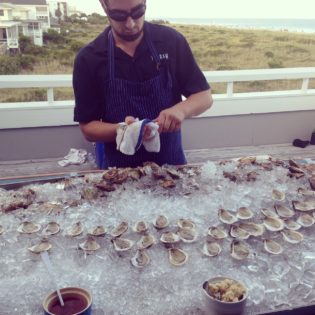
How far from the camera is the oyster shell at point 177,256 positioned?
109 centimetres

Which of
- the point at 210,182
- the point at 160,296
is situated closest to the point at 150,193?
the point at 210,182

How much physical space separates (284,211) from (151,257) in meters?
0.57

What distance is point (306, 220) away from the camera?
1.35 meters

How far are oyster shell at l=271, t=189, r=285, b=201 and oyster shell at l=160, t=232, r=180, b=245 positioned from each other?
1.59ft

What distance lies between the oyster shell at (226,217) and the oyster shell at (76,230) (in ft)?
1.58

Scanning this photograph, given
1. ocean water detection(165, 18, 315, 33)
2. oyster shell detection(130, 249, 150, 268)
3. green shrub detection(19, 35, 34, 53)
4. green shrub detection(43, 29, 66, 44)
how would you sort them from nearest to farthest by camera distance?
oyster shell detection(130, 249, 150, 268) < green shrub detection(19, 35, 34, 53) < green shrub detection(43, 29, 66, 44) < ocean water detection(165, 18, 315, 33)

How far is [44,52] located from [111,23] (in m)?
3.02

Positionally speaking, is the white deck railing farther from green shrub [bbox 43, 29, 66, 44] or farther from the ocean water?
the ocean water

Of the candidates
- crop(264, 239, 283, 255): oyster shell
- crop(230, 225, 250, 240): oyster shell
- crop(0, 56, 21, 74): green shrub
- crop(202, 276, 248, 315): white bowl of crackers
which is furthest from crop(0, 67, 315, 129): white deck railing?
crop(202, 276, 248, 315): white bowl of crackers

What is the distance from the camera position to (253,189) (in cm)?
153

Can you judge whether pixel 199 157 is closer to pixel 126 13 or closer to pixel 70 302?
pixel 126 13

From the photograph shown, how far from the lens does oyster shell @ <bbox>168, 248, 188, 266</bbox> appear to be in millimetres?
1091

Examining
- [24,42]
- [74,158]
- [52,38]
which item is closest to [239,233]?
[74,158]

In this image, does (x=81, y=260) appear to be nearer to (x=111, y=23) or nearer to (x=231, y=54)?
(x=111, y=23)
